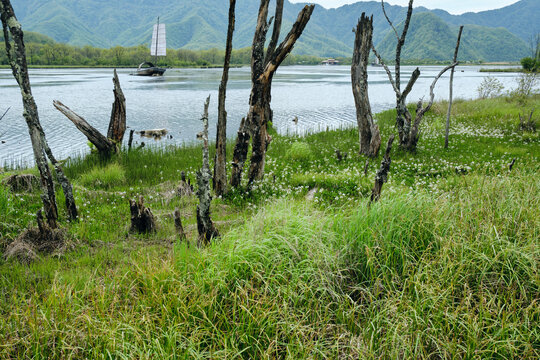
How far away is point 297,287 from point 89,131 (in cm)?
1070

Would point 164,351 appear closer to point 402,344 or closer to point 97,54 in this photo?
point 402,344

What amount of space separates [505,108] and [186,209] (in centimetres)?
2538

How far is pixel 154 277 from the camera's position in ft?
15.4

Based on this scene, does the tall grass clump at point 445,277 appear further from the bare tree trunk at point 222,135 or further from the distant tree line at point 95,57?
the distant tree line at point 95,57

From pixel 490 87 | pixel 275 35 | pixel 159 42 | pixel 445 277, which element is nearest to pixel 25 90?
pixel 445 277

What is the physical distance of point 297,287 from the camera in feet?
15.7

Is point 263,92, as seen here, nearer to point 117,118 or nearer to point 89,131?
point 89,131

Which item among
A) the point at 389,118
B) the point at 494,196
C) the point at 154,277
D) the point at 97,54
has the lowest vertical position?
the point at 154,277

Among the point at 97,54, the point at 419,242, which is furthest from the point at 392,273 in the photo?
the point at 97,54

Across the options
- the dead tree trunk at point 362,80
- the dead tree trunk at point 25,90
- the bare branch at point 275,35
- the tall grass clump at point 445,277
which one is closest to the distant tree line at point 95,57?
the bare branch at point 275,35

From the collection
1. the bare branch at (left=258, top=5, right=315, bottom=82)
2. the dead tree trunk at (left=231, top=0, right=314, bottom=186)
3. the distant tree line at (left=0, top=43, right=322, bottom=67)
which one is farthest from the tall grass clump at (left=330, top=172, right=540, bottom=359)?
the distant tree line at (left=0, top=43, right=322, bottom=67)

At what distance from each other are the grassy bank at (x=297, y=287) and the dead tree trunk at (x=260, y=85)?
2559mm

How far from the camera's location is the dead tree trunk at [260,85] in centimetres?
931

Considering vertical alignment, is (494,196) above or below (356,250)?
above
